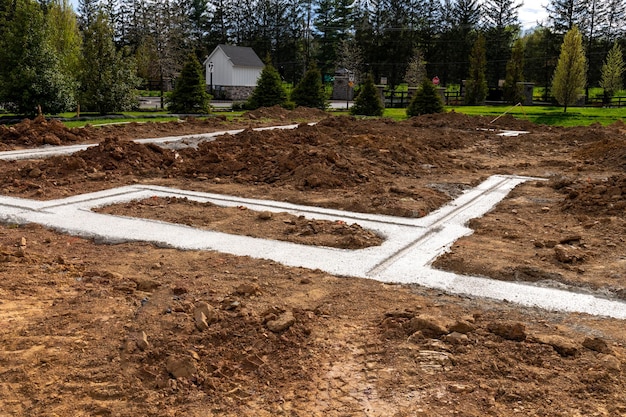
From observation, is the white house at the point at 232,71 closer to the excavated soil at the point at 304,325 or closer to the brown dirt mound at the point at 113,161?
the brown dirt mound at the point at 113,161

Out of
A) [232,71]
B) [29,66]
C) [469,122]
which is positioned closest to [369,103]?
[469,122]

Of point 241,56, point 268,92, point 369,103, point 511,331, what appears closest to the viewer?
point 511,331

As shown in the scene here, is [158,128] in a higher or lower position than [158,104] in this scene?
lower

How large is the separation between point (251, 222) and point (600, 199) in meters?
5.20

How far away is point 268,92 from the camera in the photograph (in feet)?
101

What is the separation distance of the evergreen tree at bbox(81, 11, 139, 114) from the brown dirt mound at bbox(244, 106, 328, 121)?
5589mm

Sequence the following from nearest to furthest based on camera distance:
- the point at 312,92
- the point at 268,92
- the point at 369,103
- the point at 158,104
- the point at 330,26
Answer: the point at 369,103 → the point at 268,92 → the point at 312,92 → the point at 158,104 → the point at 330,26

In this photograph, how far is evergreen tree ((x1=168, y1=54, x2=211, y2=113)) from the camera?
86.0 feet

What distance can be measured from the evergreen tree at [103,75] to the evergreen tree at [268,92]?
26.2 feet

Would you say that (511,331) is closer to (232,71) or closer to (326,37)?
(232,71)

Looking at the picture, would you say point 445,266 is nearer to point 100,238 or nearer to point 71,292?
point 71,292

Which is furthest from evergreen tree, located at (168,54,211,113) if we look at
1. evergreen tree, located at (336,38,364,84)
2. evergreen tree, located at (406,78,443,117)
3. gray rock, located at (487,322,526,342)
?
gray rock, located at (487,322,526,342)

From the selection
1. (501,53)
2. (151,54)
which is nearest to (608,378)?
(151,54)

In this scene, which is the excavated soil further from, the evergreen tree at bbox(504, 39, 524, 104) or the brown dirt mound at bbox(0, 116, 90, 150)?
the evergreen tree at bbox(504, 39, 524, 104)
